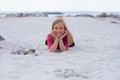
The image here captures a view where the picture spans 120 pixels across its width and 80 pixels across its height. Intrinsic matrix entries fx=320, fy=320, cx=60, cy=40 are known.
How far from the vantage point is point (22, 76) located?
4.49 metres

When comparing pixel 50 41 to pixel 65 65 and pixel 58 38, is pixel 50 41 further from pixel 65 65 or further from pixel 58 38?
pixel 65 65

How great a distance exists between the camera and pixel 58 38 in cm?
670

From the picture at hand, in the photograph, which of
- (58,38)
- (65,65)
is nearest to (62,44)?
(58,38)

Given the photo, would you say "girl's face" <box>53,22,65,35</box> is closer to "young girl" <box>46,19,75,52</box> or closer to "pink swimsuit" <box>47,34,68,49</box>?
"young girl" <box>46,19,75,52</box>

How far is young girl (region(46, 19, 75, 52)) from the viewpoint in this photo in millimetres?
6656

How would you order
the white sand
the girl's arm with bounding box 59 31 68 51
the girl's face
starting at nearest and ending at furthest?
1. the white sand
2. the girl's arm with bounding box 59 31 68 51
3. the girl's face

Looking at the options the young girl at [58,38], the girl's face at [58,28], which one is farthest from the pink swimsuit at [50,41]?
the girl's face at [58,28]

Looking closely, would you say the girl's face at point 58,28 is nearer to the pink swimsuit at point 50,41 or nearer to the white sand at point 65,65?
the pink swimsuit at point 50,41

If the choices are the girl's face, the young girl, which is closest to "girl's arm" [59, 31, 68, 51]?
the young girl

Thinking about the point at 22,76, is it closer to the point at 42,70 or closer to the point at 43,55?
the point at 42,70

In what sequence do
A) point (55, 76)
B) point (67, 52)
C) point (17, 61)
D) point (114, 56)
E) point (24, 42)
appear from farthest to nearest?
point (24, 42) < point (67, 52) < point (114, 56) < point (17, 61) < point (55, 76)

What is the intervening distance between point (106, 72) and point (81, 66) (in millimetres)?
560

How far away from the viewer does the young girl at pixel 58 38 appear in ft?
21.8

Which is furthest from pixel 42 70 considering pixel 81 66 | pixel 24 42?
pixel 24 42
